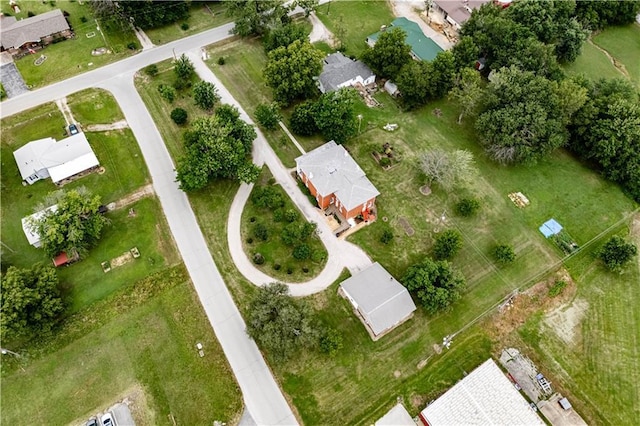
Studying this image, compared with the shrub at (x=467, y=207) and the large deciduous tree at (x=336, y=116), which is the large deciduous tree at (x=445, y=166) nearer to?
the shrub at (x=467, y=207)

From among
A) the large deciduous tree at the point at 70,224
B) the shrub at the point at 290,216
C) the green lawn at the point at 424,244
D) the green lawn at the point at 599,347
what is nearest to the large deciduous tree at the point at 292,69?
the green lawn at the point at 424,244

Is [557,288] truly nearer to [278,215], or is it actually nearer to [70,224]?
[278,215]

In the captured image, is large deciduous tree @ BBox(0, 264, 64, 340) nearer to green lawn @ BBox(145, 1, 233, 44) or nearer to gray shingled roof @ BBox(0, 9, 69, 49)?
gray shingled roof @ BBox(0, 9, 69, 49)

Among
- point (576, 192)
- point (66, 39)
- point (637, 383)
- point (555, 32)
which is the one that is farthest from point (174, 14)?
point (637, 383)

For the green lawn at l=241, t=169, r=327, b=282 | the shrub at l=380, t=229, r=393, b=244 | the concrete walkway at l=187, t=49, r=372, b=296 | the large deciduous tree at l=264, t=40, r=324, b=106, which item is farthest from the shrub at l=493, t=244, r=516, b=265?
the large deciduous tree at l=264, t=40, r=324, b=106

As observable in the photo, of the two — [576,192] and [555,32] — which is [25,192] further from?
[555,32]
